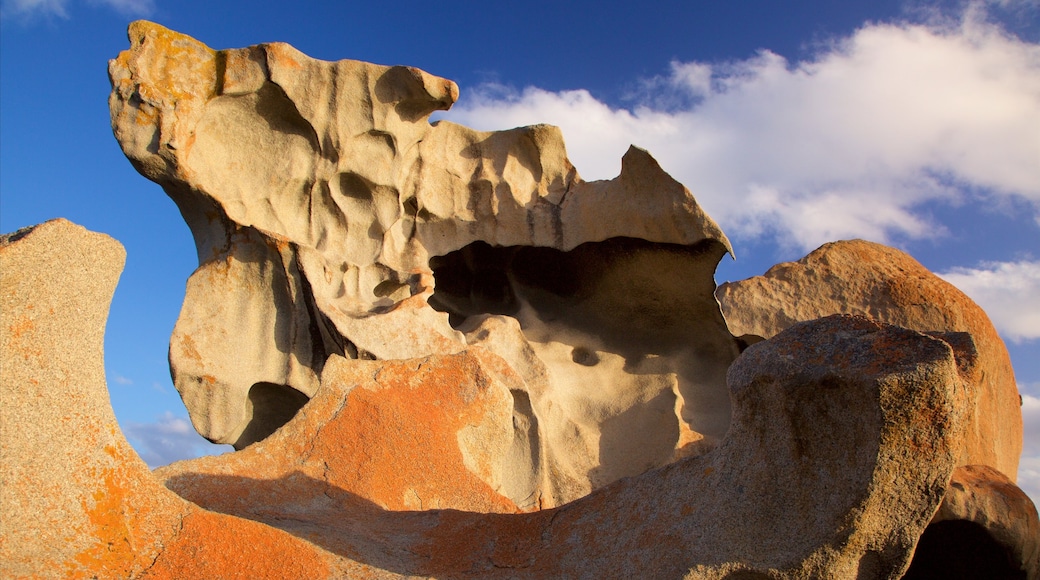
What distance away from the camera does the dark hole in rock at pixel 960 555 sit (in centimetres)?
434

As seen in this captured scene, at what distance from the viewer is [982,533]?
4.30 metres

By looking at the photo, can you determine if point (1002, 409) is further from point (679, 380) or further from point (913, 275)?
point (679, 380)

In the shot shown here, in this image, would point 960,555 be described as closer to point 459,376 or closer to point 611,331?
point 459,376

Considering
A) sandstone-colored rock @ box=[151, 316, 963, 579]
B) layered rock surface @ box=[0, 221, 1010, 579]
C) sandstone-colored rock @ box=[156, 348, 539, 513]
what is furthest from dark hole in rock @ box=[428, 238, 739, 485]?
layered rock surface @ box=[0, 221, 1010, 579]

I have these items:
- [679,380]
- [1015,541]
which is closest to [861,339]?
[1015,541]

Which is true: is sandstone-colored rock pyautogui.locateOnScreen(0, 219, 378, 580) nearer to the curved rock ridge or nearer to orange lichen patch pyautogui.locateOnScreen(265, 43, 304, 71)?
the curved rock ridge

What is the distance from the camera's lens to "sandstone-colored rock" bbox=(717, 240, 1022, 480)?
755 centimetres

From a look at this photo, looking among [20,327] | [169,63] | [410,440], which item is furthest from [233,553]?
[169,63]

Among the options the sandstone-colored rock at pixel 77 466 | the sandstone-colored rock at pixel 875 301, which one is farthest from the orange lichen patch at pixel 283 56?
the sandstone-colored rock at pixel 77 466

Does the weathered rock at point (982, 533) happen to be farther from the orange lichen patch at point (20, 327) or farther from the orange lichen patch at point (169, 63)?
the orange lichen patch at point (169, 63)

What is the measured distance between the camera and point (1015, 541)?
4285 mm

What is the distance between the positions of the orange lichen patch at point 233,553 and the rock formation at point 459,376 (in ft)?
0.04

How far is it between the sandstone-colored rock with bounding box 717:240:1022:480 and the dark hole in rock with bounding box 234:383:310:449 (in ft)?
12.3

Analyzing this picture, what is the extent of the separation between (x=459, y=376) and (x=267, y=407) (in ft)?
8.01
